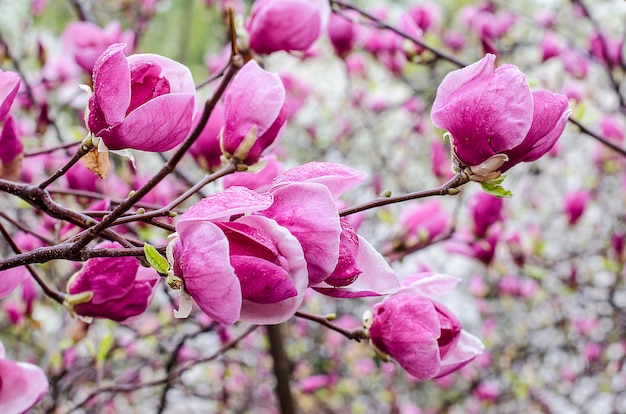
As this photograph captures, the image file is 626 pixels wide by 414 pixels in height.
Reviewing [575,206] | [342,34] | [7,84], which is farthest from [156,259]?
[575,206]

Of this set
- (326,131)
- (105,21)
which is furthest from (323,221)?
(326,131)

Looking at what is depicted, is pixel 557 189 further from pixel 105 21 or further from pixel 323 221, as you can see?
pixel 323 221

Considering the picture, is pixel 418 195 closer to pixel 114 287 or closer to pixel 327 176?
pixel 327 176

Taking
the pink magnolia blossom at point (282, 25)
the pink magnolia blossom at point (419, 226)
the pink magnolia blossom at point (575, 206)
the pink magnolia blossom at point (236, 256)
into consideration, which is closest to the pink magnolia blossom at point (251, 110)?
the pink magnolia blossom at point (236, 256)

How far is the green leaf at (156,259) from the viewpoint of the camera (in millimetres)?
398

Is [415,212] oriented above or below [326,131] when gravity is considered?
above

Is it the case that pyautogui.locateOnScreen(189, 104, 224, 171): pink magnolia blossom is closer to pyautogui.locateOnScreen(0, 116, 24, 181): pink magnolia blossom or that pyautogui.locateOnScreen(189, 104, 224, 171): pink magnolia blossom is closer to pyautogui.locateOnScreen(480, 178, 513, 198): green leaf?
pyautogui.locateOnScreen(0, 116, 24, 181): pink magnolia blossom

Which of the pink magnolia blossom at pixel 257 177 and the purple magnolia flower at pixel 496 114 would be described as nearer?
the purple magnolia flower at pixel 496 114

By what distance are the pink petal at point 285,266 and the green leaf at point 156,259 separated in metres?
0.06

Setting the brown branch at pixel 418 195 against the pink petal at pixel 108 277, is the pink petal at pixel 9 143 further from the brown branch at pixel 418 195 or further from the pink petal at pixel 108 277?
the brown branch at pixel 418 195

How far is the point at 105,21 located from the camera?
10.1ft

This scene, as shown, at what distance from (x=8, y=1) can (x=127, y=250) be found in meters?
4.00

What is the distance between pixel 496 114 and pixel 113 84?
0.87 ft

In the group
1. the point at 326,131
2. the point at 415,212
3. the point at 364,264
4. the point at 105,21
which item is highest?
the point at 364,264
